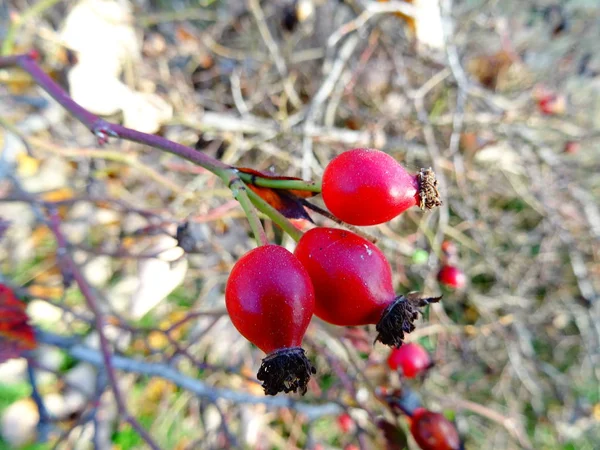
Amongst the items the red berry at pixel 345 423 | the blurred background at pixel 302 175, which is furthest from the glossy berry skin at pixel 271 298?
the red berry at pixel 345 423

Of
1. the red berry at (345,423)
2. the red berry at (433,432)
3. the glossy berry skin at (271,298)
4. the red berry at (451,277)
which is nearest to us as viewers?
the glossy berry skin at (271,298)

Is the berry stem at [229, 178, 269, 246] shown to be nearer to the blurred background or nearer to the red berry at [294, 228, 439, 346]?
the red berry at [294, 228, 439, 346]

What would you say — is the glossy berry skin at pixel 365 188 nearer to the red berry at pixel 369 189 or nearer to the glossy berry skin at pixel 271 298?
the red berry at pixel 369 189

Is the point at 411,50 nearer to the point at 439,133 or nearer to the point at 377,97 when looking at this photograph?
the point at 377,97

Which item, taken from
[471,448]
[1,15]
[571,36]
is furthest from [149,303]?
[571,36]

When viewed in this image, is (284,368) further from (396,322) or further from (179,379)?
(179,379)

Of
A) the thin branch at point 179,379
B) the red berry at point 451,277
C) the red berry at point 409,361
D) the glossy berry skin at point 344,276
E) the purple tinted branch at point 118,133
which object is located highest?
the purple tinted branch at point 118,133
